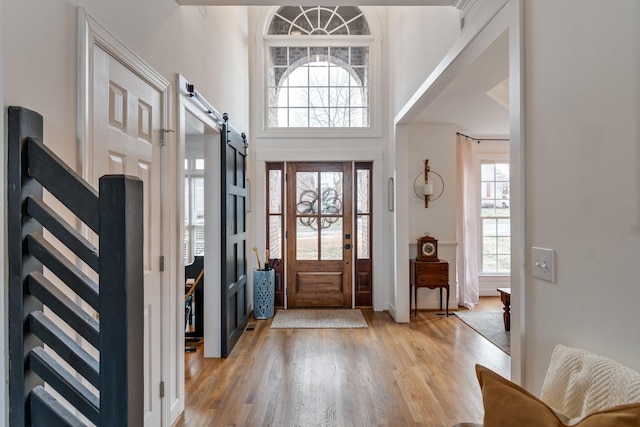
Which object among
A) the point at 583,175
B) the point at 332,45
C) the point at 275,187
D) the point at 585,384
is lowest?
the point at 585,384

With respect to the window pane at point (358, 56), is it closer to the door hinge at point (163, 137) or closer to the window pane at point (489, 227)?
the window pane at point (489, 227)

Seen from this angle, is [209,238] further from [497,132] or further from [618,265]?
[497,132]

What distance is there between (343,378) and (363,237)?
241 cm

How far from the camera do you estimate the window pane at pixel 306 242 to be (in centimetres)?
496

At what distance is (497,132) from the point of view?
5.07m

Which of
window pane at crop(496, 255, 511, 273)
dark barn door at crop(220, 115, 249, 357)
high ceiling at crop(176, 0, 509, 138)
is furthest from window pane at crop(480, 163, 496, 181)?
dark barn door at crop(220, 115, 249, 357)

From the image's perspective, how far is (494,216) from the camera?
5.40m

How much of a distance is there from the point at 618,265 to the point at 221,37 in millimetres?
3389

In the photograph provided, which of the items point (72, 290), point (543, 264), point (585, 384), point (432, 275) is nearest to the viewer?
point (72, 290)

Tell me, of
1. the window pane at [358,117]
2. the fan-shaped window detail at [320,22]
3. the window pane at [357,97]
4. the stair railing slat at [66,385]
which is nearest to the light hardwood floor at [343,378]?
the stair railing slat at [66,385]

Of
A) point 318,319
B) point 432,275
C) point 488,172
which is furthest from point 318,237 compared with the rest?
point 488,172

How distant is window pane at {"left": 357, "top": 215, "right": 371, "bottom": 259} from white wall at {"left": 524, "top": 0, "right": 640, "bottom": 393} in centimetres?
Result: 345

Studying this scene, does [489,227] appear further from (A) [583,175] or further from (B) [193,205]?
(A) [583,175]

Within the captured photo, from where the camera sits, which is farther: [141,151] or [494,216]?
[494,216]
